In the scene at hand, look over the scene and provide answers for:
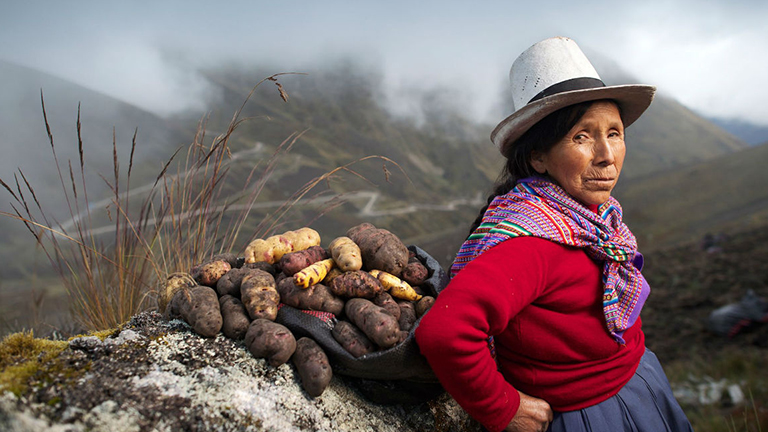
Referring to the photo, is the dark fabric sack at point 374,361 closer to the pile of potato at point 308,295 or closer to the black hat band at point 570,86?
the pile of potato at point 308,295

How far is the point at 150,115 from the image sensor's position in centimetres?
6694

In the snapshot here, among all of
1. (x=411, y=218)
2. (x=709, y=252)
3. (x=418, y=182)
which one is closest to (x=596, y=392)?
(x=709, y=252)

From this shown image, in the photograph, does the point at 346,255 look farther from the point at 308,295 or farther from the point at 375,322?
the point at 375,322

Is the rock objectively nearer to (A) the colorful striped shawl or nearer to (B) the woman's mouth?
(A) the colorful striped shawl

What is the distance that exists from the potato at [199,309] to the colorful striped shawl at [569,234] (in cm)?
106

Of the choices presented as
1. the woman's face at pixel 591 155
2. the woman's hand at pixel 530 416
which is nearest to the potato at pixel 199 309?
the woman's hand at pixel 530 416

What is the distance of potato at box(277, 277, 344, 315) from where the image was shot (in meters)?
1.84

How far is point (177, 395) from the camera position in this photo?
1.40 meters

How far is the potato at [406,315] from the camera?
185 centimetres

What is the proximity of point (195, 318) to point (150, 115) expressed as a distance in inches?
3009

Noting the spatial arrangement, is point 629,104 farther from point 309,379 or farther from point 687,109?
point 687,109

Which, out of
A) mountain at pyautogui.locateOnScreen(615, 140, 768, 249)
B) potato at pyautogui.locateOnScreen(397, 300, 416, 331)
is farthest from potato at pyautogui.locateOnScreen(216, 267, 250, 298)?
mountain at pyautogui.locateOnScreen(615, 140, 768, 249)

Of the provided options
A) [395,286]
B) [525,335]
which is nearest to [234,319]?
[395,286]

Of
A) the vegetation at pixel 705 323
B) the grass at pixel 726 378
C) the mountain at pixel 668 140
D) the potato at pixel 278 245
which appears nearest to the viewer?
the potato at pixel 278 245
